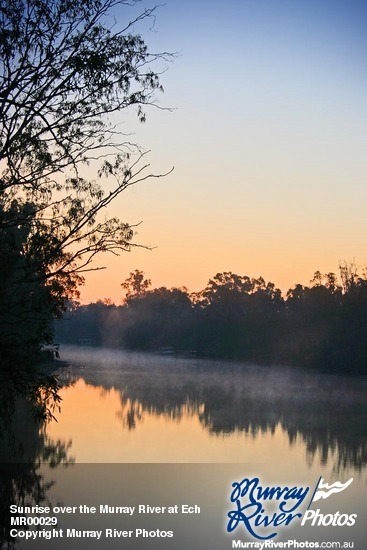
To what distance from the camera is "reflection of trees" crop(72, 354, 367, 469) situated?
16828 millimetres

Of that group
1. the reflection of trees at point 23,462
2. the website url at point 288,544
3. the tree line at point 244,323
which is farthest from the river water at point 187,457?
the tree line at point 244,323

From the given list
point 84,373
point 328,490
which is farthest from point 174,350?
point 328,490

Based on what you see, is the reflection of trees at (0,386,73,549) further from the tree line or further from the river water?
the tree line

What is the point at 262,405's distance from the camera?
23312 millimetres

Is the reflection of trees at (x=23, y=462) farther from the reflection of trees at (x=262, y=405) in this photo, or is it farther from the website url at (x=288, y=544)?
the reflection of trees at (x=262, y=405)

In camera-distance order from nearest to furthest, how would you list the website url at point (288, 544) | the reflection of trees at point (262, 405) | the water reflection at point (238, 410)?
the website url at point (288, 544) < the water reflection at point (238, 410) < the reflection of trees at point (262, 405)

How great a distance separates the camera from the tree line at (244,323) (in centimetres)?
4822

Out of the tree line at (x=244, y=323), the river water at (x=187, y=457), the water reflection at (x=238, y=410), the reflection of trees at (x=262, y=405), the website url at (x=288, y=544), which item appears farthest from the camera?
the tree line at (x=244, y=323)

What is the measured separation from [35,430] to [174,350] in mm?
53543

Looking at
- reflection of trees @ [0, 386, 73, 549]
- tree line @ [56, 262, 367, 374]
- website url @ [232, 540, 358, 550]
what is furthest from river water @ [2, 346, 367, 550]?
tree line @ [56, 262, 367, 374]

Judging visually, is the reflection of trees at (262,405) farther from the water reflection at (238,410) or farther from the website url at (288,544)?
the website url at (288,544)

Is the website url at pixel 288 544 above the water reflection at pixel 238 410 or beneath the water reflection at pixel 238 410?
beneath

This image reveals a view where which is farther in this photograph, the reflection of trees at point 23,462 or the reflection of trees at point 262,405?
the reflection of trees at point 262,405

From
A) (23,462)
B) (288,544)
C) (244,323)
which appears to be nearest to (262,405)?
(23,462)
